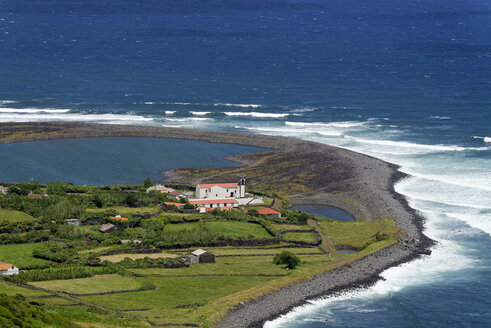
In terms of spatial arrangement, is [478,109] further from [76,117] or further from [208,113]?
[76,117]

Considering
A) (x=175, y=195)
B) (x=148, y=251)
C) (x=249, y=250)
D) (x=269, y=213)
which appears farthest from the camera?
(x=175, y=195)

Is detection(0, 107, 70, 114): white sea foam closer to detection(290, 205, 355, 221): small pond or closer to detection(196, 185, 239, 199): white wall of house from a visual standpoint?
detection(196, 185, 239, 199): white wall of house

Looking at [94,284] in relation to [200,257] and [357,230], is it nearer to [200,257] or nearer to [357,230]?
[200,257]

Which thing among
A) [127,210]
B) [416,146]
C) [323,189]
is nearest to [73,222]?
[127,210]

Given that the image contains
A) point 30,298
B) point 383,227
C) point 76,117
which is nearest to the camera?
point 30,298

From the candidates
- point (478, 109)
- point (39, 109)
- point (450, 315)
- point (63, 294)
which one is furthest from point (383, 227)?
point (39, 109)

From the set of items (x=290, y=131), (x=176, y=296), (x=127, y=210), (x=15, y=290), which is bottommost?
(x=176, y=296)
